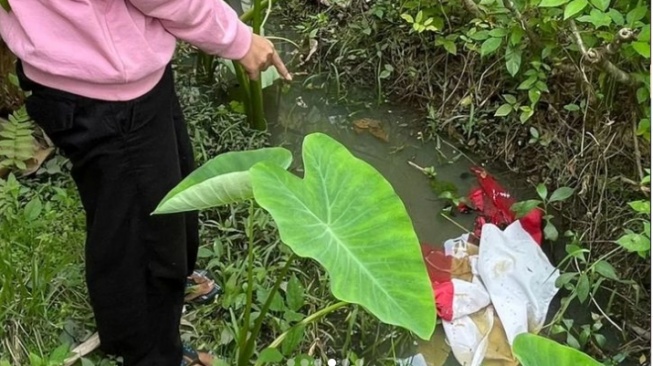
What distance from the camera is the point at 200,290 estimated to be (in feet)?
6.44

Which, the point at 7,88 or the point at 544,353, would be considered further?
the point at 7,88

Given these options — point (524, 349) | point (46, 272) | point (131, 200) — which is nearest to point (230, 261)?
point (46, 272)

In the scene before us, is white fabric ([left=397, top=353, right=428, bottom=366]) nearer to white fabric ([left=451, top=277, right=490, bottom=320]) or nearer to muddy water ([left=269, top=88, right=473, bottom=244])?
white fabric ([left=451, top=277, right=490, bottom=320])

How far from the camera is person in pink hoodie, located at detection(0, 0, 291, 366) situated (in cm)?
131

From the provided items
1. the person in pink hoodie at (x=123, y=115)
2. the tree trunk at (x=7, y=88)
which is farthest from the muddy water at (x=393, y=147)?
the person in pink hoodie at (x=123, y=115)

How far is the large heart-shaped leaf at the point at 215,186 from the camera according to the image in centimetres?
134

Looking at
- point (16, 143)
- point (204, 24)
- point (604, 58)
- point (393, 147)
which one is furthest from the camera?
point (393, 147)

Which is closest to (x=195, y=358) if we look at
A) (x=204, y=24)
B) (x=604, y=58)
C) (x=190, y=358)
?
(x=190, y=358)

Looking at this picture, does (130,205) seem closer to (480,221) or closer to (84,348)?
(84,348)

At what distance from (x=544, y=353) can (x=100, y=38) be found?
77cm

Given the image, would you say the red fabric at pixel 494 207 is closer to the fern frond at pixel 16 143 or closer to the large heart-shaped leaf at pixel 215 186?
the large heart-shaped leaf at pixel 215 186

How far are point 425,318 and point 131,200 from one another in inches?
20.2

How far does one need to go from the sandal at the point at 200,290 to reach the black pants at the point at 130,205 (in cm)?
22

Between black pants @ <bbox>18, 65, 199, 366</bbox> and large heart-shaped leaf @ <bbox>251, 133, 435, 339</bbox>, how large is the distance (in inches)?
8.8
